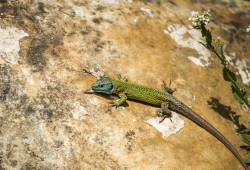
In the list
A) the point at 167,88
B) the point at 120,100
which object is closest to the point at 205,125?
the point at 167,88

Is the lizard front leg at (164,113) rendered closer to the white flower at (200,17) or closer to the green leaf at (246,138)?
the green leaf at (246,138)

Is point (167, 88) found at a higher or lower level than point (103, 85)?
lower

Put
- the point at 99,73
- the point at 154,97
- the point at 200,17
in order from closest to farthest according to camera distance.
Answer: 1. the point at 200,17
2. the point at 99,73
3. the point at 154,97

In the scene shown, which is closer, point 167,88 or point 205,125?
point 205,125

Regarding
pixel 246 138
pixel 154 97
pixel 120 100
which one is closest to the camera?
pixel 246 138

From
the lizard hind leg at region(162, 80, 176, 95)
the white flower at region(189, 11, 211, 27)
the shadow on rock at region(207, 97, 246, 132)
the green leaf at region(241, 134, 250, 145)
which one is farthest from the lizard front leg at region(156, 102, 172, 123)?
the white flower at region(189, 11, 211, 27)

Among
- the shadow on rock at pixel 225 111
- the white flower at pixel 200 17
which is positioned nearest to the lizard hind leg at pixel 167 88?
the shadow on rock at pixel 225 111

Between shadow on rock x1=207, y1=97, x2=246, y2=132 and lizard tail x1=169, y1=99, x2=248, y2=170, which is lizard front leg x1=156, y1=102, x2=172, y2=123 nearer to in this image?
lizard tail x1=169, y1=99, x2=248, y2=170

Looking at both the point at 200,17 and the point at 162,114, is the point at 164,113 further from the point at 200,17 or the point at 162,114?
the point at 200,17

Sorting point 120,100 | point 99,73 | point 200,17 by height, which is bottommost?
point 120,100
